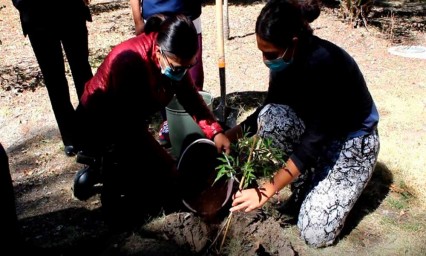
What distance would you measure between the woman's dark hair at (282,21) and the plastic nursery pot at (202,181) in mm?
692

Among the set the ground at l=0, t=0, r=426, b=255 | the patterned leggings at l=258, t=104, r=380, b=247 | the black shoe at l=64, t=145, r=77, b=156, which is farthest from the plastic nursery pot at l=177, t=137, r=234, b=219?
the black shoe at l=64, t=145, r=77, b=156

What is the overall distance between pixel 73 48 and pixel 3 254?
6.18 feet

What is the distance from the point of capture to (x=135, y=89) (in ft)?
8.23

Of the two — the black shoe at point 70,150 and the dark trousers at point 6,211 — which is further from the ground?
the dark trousers at point 6,211

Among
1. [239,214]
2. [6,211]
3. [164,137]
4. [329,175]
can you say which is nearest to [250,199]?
[239,214]

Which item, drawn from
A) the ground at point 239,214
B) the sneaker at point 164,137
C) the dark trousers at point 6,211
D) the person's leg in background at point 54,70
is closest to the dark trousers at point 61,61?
the person's leg in background at point 54,70

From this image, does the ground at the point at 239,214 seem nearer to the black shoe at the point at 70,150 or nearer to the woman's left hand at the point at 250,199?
the black shoe at the point at 70,150

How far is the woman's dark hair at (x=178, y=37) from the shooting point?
2262 mm

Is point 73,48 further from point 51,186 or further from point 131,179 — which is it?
point 131,179

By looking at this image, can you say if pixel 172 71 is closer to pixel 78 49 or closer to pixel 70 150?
pixel 78 49

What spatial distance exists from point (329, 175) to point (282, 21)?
1000mm

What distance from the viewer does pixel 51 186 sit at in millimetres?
3309

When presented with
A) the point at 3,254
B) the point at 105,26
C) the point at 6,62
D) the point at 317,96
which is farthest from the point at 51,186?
the point at 105,26

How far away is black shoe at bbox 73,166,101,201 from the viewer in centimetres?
297
